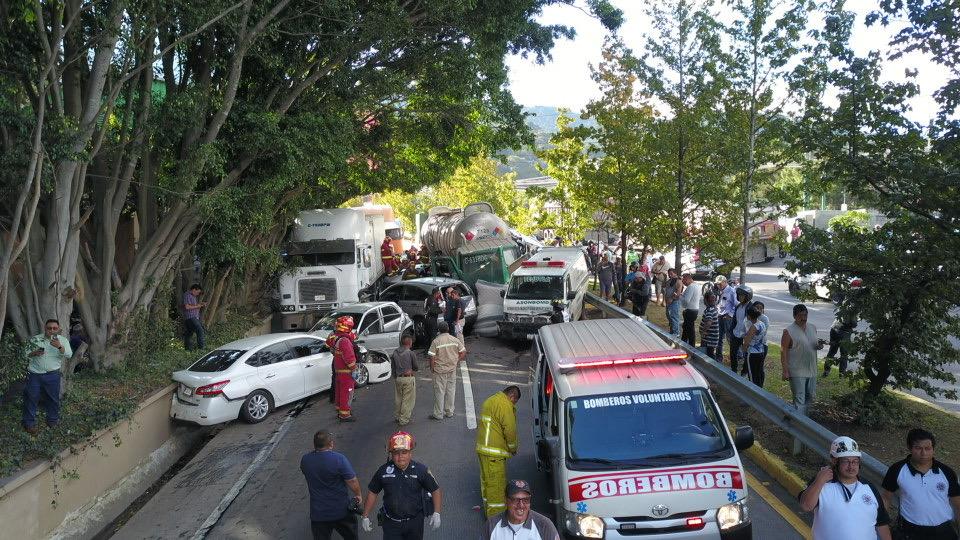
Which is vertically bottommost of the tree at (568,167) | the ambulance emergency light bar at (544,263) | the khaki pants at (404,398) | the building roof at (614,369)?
the khaki pants at (404,398)

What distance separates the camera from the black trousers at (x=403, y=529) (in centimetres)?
602

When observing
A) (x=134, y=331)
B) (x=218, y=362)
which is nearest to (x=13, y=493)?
(x=218, y=362)

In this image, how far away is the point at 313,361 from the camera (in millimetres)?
14156

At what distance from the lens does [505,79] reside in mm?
20812

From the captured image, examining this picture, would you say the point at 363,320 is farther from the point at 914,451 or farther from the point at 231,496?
the point at 914,451

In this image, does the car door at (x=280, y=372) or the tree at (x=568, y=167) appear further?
the tree at (x=568, y=167)

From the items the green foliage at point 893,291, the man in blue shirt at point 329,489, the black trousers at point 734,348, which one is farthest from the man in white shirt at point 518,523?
the black trousers at point 734,348

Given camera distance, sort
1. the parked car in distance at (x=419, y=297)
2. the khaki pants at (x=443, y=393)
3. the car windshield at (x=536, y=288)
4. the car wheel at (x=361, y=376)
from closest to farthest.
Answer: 1. the khaki pants at (x=443, y=393)
2. the car wheel at (x=361, y=376)
3. the car windshield at (x=536, y=288)
4. the parked car in distance at (x=419, y=297)

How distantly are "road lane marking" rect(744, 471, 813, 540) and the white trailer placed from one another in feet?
51.5

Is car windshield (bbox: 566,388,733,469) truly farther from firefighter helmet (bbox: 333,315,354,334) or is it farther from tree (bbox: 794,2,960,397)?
firefighter helmet (bbox: 333,315,354,334)

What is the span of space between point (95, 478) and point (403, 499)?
6371 millimetres

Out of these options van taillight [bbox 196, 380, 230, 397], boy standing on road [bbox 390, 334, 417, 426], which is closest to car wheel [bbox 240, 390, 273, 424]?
van taillight [bbox 196, 380, 230, 397]

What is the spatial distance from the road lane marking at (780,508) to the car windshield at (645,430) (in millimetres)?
1597

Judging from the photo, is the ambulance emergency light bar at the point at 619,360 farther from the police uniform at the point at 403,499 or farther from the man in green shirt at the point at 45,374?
the man in green shirt at the point at 45,374
